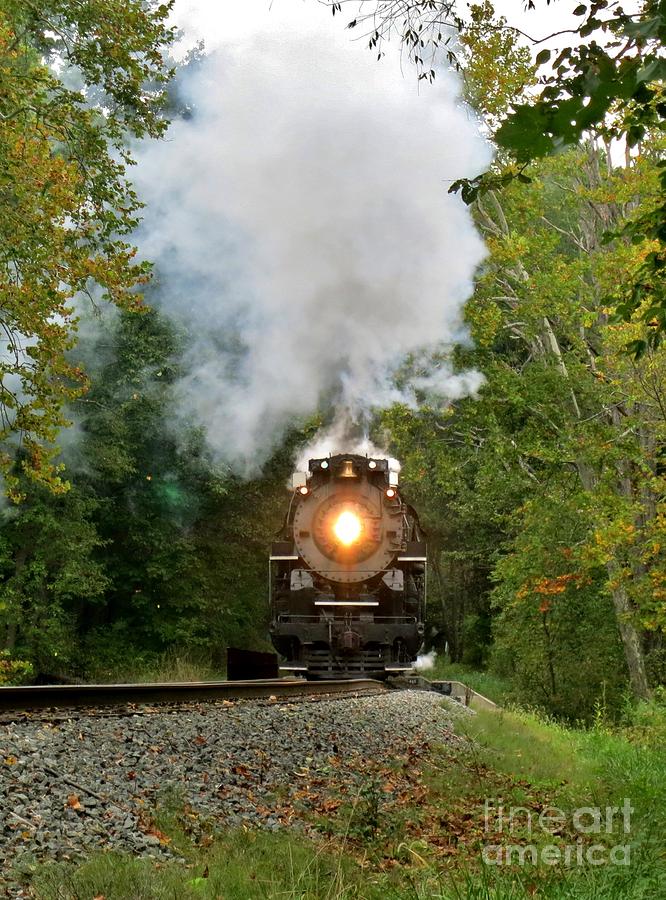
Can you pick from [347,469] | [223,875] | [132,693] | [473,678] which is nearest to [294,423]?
[347,469]

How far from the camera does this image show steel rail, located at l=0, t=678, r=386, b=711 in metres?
7.86

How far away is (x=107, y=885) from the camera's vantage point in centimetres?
407

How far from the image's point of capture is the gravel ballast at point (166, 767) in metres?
4.96

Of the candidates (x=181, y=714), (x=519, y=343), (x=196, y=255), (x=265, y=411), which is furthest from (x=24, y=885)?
(x=519, y=343)

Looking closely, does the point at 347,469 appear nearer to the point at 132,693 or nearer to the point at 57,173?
the point at 57,173

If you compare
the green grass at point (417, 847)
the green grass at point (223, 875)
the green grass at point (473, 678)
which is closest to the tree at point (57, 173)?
the green grass at point (417, 847)

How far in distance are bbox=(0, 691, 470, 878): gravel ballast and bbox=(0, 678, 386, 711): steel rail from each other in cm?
42

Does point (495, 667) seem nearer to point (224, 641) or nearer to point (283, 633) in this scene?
point (224, 641)

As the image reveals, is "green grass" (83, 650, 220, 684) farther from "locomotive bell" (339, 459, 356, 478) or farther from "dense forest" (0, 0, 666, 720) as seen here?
"locomotive bell" (339, 459, 356, 478)

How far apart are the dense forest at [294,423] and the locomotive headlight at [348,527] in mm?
3397

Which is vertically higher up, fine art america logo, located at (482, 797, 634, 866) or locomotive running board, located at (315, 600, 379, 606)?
locomotive running board, located at (315, 600, 379, 606)

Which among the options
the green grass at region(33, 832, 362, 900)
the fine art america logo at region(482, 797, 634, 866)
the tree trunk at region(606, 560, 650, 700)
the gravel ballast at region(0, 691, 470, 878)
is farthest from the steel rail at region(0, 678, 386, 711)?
the tree trunk at region(606, 560, 650, 700)

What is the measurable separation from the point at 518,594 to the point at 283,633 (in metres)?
5.20

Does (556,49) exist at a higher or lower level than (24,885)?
higher
